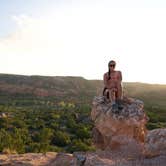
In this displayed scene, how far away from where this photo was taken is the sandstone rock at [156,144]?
1218 centimetres

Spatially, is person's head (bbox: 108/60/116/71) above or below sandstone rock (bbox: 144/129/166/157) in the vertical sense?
above

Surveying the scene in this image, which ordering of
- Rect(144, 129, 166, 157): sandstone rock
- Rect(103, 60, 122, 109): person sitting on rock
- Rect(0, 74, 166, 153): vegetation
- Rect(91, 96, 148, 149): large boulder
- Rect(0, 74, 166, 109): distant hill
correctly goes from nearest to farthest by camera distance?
Rect(144, 129, 166, 157): sandstone rock < Rect(91, 96, 148, 149): large boulder < Rect(103, 60, 122, 109): person sitting on rock < Rect(0, 74, 166, 153): vegetation < Rect(0, 74, 166, 109): distant hill

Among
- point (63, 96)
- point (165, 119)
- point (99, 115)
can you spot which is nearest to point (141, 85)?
point (63, 96)

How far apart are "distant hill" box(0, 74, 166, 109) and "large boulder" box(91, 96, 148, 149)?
70.0 meters

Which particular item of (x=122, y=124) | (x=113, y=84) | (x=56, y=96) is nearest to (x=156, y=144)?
(x=122, y=124)

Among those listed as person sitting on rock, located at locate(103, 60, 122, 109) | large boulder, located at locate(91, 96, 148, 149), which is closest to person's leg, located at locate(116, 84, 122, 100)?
person sitting on rock, located at locate(103, 60, 122, 109)

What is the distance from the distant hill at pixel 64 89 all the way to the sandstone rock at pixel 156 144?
71337mm

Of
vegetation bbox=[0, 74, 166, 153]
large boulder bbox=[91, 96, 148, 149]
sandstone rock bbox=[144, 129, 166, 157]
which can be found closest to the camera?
sandstone rock bbox=[144, 129, 166, 157]

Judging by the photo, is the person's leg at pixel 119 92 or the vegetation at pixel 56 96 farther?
the vegetation at pixel 56 96

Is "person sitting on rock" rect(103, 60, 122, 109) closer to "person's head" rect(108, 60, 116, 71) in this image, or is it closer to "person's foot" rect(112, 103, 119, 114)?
"person's head" rect(108, 60, 116, 71)

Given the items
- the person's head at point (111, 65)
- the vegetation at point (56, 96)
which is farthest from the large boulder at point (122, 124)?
the vegetation at point (56, 96)

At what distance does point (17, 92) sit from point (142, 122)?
269 ft

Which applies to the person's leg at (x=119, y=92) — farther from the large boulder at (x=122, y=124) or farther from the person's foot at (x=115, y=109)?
the person's foot at (x=115, y=109)

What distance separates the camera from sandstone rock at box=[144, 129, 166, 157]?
40.0 feet
